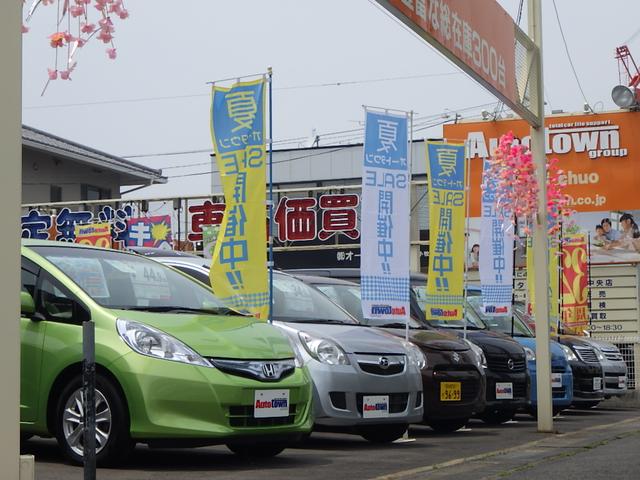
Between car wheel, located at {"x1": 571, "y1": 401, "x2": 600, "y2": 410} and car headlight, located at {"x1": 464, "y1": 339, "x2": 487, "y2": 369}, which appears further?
car wheel, located at {"x1": 571, "y1": 401, "x2": 600, "y2": 410}

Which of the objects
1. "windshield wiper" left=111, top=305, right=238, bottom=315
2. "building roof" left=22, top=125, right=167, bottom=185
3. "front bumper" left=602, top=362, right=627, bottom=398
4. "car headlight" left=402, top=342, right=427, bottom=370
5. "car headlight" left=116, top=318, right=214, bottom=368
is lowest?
"front bumper" left=602, top=362, right=627, bottom=398

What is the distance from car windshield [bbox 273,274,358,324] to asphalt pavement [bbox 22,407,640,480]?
1.14 meters

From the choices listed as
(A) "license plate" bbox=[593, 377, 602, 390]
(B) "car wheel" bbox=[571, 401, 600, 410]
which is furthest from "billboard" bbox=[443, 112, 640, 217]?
(A) "license plate" bbox=[593, 377, 602, 390]

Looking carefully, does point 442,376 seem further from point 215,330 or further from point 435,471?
point 215,330

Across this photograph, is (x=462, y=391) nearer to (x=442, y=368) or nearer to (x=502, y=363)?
(x=442, y=368)

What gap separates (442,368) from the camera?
11641 millimetres

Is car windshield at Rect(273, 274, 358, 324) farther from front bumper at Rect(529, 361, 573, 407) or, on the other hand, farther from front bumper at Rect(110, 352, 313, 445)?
front bumper at Rect(529, 361, 573, 407)

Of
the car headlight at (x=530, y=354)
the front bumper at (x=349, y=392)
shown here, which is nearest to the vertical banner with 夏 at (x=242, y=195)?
the front bumper at (x=349, y=392)

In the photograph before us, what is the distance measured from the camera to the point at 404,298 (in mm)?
12164

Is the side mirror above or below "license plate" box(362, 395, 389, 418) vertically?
above

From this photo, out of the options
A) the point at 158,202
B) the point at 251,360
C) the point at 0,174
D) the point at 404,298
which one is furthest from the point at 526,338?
the point at 158,202

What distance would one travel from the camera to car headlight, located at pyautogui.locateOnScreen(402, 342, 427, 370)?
34.6 feet

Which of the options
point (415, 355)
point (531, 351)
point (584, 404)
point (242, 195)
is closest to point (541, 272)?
point (415, 355)

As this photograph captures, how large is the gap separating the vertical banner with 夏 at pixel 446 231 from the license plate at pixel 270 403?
5603 mm
